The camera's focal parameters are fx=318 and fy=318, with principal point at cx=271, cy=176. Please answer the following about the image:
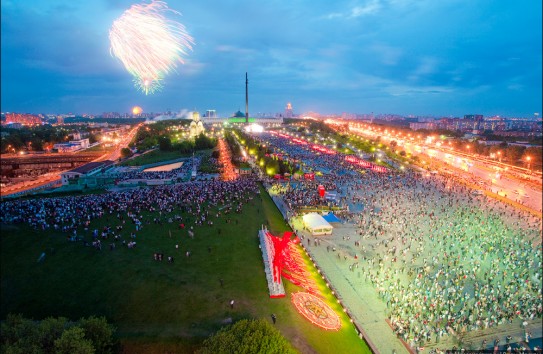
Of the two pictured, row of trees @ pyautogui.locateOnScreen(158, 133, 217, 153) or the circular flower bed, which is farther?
row of trees @ pyautogui.locateOnScreen(158, 133, 217, 153)

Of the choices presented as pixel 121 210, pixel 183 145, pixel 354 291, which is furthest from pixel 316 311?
pixel 183 145

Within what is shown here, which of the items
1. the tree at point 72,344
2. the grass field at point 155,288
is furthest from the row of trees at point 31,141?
the tree at point 72,344

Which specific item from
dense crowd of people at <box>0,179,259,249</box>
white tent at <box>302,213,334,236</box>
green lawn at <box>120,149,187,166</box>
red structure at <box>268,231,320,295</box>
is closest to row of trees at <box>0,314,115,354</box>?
dense crowd of people at <box>0,179,259,249</box>

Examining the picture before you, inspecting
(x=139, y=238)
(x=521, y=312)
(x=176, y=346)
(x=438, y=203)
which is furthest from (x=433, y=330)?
(x=438, y=203)

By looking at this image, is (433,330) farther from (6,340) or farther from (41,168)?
(41,168)

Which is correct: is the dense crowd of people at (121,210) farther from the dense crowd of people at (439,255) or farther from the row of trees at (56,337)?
the dense crowd of people at (439,255)

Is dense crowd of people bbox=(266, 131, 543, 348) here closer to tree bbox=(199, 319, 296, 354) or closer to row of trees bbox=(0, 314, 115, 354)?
tree bbox=(199, 319, 296, 354)

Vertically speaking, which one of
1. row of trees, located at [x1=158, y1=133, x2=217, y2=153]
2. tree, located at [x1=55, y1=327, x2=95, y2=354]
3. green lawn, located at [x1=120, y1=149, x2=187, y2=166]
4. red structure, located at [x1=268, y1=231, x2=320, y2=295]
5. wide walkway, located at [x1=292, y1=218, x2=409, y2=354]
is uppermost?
row of trees, located at [x1=158, y1=133, x2=217, y2=153]
